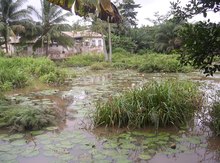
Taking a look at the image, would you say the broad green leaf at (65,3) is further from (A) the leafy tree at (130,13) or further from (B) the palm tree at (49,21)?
(A) the leafy tree at (130,13)

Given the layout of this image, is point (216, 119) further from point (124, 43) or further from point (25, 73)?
point (124, 43)

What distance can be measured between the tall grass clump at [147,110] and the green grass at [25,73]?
5.57 meters

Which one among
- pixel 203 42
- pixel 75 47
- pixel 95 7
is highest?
pixel 75 47

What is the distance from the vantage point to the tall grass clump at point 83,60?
25217 mm

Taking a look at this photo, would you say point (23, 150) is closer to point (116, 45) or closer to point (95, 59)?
point (95, 59)

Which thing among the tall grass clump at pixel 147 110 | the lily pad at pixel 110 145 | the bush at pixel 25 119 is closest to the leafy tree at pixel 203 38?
the lily pad at pixel 110 145

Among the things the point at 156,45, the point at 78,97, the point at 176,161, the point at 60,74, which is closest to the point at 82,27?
the point at 156,45

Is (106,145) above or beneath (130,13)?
beneath

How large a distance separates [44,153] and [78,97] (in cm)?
481

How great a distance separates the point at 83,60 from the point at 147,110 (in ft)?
69.8

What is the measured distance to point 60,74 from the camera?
42.7 feet

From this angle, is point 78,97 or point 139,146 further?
point 78,97

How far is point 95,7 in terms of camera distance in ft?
17.2

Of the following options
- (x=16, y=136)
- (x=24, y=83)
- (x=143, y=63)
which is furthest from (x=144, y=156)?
(x=143, y=63)
